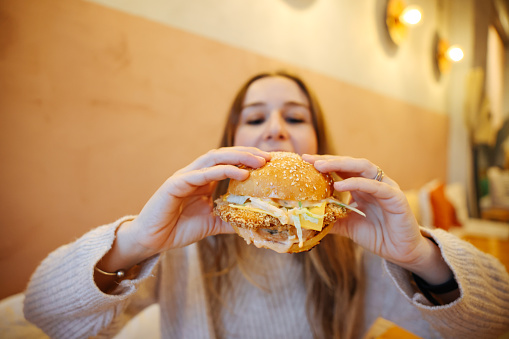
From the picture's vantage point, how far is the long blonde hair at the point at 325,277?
4.07 ft

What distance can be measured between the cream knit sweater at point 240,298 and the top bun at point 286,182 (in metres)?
0.42

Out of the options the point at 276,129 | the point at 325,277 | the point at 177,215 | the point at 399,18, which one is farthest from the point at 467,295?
the point at 399,18

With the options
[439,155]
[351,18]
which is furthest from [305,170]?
[439,155]

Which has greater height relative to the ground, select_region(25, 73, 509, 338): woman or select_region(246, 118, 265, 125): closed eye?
select_region(246, 118, 265, 125): closed eye

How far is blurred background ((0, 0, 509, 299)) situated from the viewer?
45.1 inches

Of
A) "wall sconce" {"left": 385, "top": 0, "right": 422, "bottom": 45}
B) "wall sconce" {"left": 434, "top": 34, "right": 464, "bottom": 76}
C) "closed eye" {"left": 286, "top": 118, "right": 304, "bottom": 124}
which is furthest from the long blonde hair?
"wall sconce" {"left": 434, "top": 34, "right": 464, "bottom": 76}

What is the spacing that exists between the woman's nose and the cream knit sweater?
2.16 ft

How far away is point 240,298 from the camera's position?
1.26m

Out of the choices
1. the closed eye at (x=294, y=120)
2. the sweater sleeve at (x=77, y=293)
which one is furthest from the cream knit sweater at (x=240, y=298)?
the closed eye at (x=294, y=120)

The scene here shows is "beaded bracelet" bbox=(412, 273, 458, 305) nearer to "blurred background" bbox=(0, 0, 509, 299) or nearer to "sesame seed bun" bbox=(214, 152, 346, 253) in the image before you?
"blurred background" bbox=(0, 0, 509, 299)

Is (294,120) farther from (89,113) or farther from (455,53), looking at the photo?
(455,53)

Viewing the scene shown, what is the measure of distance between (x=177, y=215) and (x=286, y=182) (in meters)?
0.43

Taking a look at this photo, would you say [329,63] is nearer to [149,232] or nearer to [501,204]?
[149,232]

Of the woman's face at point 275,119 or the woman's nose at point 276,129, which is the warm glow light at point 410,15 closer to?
the woman's face at point 275,119
